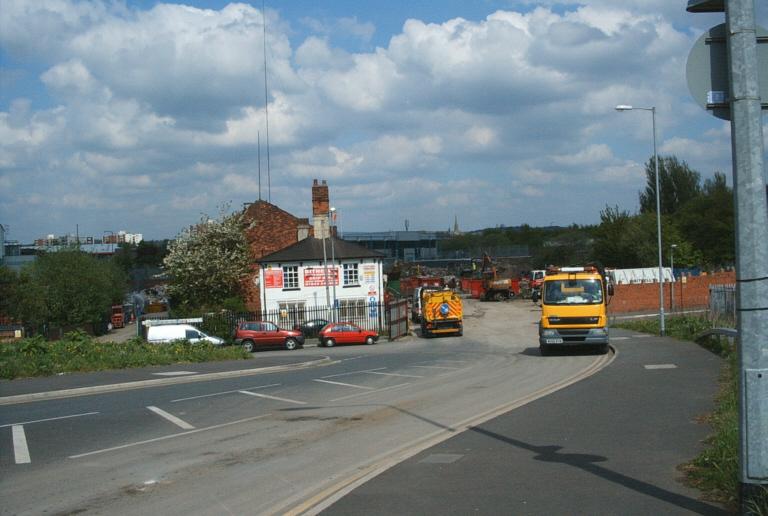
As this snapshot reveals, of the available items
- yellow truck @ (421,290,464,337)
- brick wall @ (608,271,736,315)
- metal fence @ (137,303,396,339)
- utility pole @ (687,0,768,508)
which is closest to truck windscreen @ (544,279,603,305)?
yellow truck @ (421,290,464,337)

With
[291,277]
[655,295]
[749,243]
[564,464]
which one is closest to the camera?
[749,243]

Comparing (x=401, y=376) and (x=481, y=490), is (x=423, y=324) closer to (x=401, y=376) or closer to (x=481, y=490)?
(x=401, y=376)

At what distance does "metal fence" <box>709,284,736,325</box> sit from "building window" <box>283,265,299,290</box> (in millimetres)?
28886

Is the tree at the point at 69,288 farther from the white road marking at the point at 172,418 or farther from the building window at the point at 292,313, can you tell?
the white road marking at the point at 172,418

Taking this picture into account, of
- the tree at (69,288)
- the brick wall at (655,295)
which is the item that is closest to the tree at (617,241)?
the brick wall at (655,295)

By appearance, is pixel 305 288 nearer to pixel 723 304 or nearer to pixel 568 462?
pixel 723 304

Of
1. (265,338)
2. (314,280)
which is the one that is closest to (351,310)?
(314,280)

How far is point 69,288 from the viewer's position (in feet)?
207

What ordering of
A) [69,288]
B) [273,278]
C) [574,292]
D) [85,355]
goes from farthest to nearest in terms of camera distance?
[69,288], [273,278], [85,355], [574,292]

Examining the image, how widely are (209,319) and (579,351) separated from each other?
25253mm

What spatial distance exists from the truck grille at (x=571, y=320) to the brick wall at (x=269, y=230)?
35467 millimetres

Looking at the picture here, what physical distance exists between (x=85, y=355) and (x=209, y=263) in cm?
3133

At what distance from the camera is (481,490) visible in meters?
7.80

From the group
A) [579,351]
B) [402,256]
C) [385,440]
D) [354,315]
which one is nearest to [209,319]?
[354,315]
